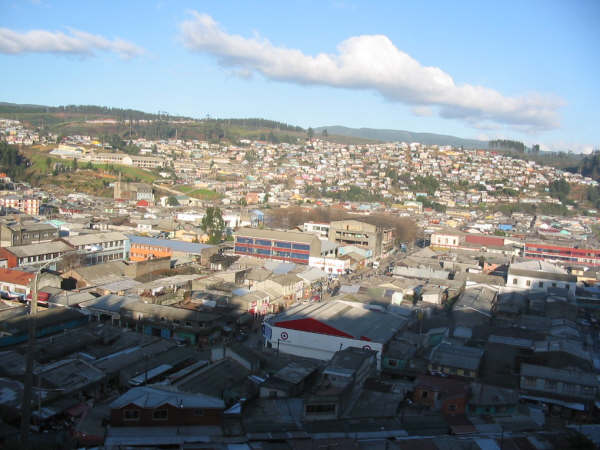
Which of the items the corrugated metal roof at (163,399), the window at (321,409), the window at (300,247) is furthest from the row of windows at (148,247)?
the window at (321,409)

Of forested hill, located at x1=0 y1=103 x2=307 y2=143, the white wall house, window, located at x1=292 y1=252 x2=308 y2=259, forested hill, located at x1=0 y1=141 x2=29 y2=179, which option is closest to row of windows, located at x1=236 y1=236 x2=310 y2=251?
window, located at x1=292 y1=252 x2=308 y2=259

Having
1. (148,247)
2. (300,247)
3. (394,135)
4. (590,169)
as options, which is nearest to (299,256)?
(300,247)

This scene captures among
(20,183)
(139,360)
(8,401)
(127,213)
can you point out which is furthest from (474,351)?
(20,183)

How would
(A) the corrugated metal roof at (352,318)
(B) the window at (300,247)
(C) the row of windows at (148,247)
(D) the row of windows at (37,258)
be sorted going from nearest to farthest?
(A) the corrugated metal roof at (352,318) < (D) the row of windows at (37,258) < (C) the row of windows at (148,247) < (B) the window at (300,247)

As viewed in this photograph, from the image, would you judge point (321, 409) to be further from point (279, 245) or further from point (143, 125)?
point (143, 125)

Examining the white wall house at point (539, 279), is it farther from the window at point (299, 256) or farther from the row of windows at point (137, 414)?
the row of windows at point (137, 414)

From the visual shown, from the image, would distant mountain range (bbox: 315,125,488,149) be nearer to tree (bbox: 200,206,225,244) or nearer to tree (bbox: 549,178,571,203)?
tree (bbox: 549,178,571,203)
